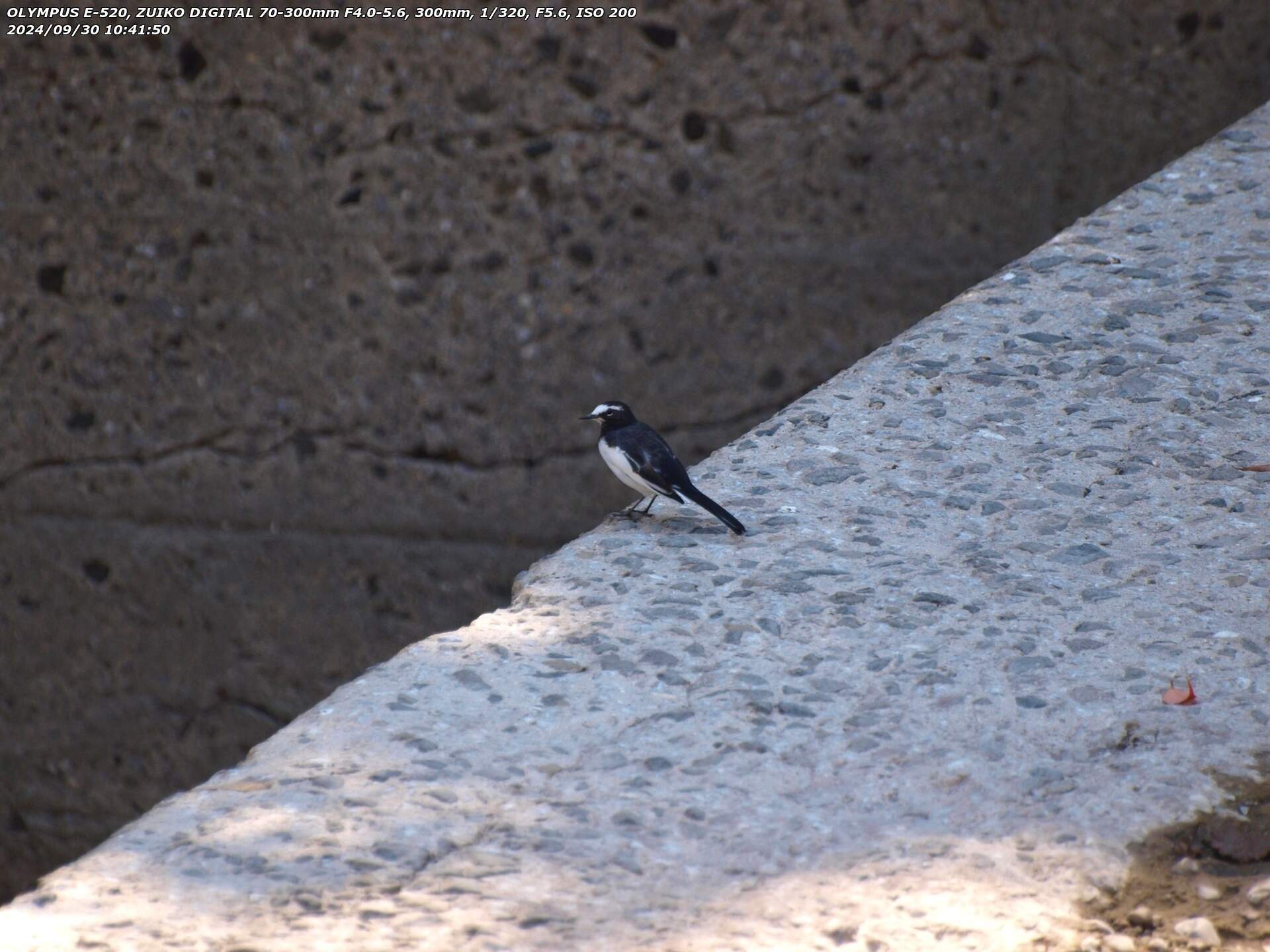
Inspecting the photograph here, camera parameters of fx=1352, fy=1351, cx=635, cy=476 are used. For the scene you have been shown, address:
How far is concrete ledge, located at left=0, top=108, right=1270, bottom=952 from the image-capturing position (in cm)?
152

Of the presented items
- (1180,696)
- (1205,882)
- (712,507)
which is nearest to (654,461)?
(712,507)

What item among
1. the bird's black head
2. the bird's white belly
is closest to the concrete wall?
the bird's black head

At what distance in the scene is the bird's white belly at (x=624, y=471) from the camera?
2.56 metres

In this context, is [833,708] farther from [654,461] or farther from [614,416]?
[614,416]

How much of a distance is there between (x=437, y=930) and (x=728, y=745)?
51 cm

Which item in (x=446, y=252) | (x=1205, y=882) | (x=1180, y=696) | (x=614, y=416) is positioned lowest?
(x=1205, y=882)

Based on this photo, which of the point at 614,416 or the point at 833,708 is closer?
the point at 833,708

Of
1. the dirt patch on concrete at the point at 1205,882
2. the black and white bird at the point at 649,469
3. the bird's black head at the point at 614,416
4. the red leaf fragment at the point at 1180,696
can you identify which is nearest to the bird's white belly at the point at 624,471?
the black and white bird at the point at 649,469

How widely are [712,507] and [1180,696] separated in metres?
0.84

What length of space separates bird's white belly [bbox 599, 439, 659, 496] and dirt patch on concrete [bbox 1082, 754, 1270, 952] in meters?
1.13

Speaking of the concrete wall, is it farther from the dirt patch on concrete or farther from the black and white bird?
Result: the dirt patch on concrete

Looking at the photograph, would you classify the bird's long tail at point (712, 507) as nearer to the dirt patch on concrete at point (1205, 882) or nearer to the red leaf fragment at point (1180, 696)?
the red leaf fragment at point (1180, 696)

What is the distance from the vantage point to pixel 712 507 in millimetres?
2385

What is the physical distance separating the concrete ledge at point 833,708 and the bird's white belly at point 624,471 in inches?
3.0
